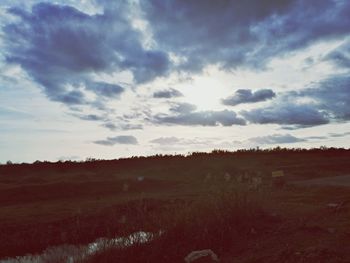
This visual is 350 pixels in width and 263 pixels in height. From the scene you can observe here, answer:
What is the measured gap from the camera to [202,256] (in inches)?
402

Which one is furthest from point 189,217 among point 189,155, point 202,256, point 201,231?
point 189,155

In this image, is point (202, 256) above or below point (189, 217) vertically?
below

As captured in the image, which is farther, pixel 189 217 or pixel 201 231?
pixel 189 217

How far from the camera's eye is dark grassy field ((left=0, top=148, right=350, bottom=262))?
1080 cm

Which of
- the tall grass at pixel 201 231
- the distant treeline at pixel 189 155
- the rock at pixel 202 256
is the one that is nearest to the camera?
the rock at pixel 202 256

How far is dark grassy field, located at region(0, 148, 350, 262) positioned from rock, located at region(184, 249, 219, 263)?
34 centimetres

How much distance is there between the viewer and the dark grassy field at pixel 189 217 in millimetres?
10797

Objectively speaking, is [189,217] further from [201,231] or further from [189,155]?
[189,155]

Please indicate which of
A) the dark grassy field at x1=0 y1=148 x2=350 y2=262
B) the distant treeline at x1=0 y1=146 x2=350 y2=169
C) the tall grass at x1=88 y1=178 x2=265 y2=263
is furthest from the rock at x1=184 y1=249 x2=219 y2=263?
the distant treeline at x1=0 y1=146 x2=350 y2=169

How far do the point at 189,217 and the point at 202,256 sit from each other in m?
2.55

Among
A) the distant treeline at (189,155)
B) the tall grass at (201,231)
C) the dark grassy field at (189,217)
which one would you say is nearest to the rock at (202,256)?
the dark grassy field at (189,217)

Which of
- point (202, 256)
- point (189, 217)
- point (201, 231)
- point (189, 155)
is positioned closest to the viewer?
point (202, 256)

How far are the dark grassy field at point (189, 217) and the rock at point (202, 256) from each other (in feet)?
1.11

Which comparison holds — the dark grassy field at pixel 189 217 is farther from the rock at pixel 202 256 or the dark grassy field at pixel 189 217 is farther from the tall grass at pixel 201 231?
the rock at pixel 202 256
